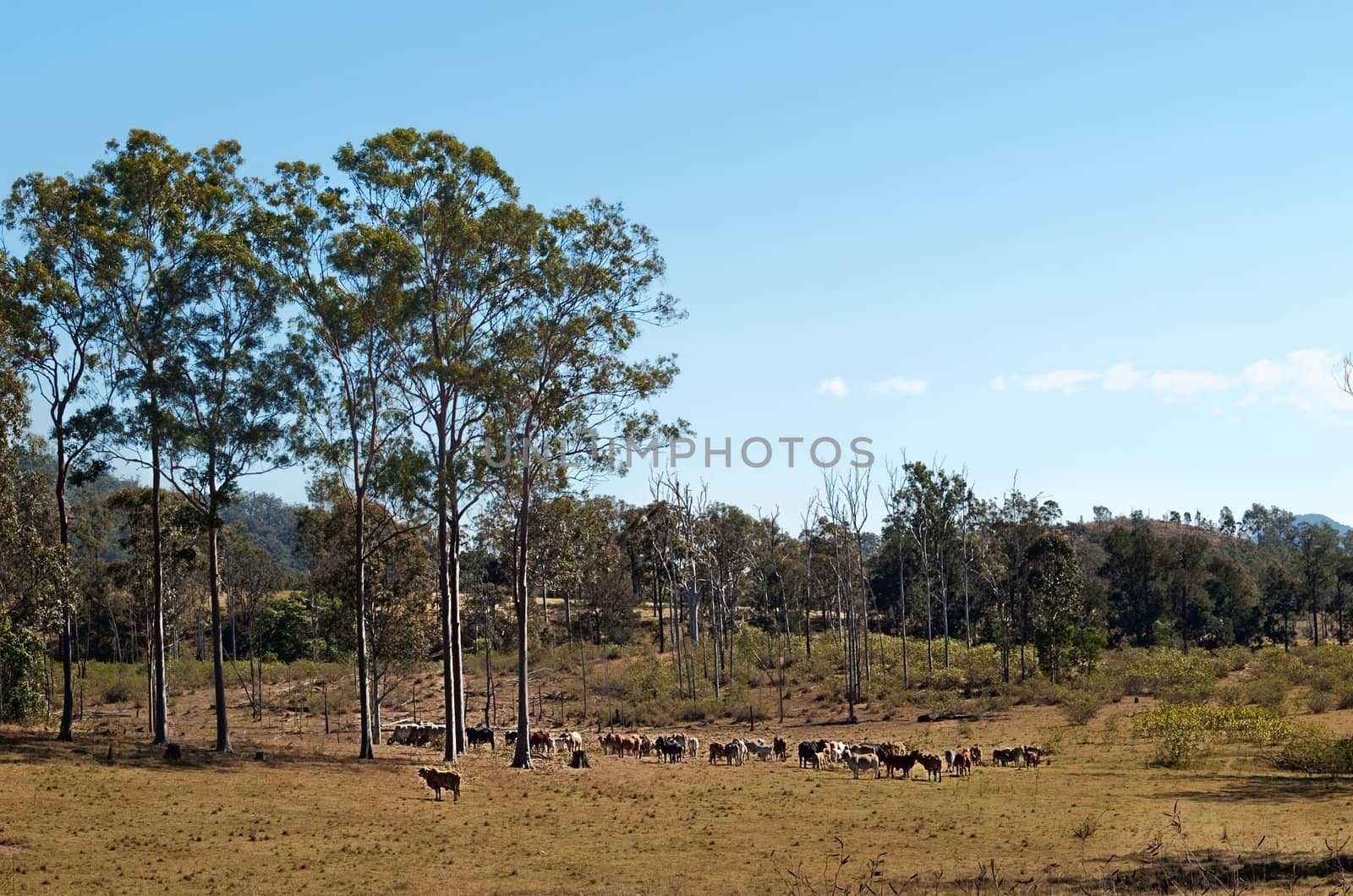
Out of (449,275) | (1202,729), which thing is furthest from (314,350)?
(1202,729)

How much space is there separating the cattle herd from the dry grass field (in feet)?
2.64

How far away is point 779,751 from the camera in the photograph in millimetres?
38250

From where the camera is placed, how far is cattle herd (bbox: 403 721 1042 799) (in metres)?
32.5

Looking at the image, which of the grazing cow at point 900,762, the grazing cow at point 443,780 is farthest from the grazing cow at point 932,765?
the grazing cow at point 443,780

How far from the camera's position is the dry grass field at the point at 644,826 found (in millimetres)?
18594

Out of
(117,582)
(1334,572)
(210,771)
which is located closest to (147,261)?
(117,582)

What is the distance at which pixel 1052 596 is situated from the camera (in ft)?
202

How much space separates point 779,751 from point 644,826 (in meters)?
14.3

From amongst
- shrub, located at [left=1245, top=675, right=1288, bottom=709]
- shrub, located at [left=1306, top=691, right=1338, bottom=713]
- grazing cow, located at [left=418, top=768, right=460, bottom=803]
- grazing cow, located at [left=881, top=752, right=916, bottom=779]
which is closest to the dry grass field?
grazing cow, located at [left=418, top=768, right=460, bottom=803]

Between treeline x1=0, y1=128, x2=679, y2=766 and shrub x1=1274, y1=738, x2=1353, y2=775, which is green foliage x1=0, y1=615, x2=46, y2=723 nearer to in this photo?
treeline x1=0, y1=128, x2=679, y2=766

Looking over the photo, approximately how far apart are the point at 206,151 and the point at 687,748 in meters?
25.1

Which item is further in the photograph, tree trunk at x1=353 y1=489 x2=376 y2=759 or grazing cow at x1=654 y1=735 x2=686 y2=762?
grazing cow at x1=654 y1=735 x2=686 y2=762

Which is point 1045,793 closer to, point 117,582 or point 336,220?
point 336,220

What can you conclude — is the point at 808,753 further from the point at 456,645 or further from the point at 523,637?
the point at 456,645
